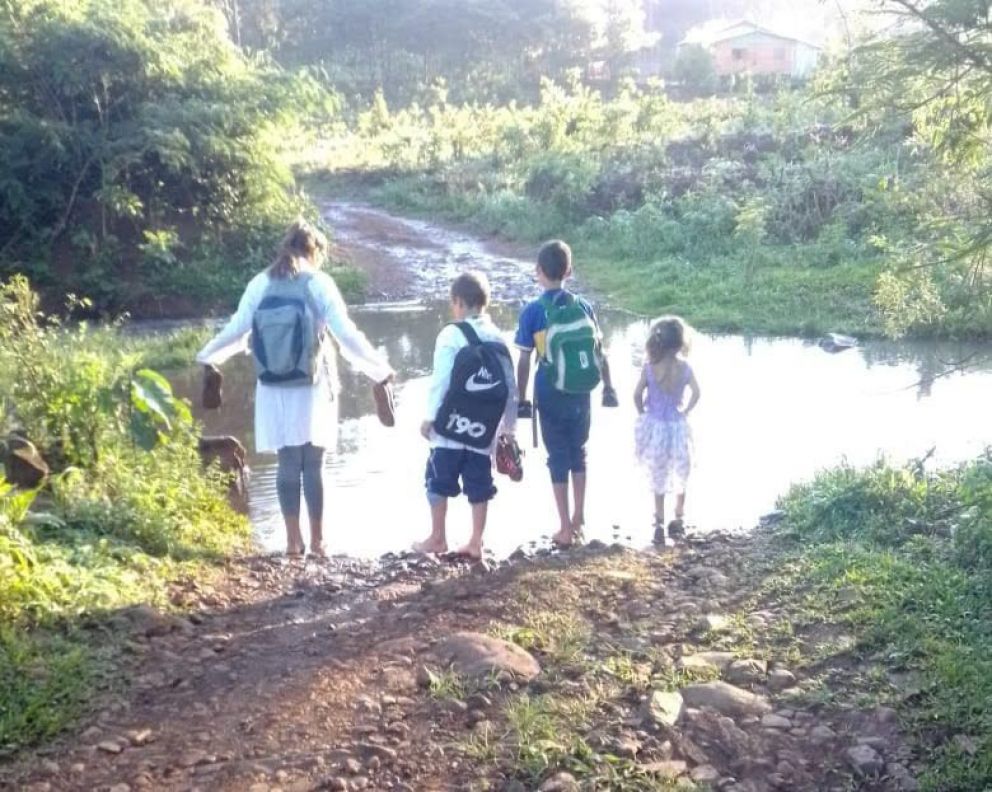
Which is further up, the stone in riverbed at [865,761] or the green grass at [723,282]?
the green grass at [723,282]

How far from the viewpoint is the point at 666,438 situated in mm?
6680

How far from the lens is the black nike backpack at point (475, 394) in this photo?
219 inches

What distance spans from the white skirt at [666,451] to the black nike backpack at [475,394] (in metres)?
1.31

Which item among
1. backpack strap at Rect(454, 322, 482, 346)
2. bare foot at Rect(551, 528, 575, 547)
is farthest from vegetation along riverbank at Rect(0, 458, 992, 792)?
backpack strap at Rect(454, 322, 482, 346)

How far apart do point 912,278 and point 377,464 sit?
4183 mm

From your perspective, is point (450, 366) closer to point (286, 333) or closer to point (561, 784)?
point (286, 333)

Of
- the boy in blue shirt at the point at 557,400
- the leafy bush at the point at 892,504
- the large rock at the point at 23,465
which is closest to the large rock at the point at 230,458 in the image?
the large rock at the point at 23,465

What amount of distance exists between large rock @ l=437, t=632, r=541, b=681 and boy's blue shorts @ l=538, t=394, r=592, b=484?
2.04 m

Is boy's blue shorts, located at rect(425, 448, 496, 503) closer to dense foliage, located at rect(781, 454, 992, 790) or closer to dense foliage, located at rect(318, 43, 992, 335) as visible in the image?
dense foliage, located at rect(781, 454, 992, 790)

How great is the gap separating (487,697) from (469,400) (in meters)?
2.04

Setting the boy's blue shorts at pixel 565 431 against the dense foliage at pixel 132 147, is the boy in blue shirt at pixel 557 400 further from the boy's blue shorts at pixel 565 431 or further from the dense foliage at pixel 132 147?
the dense foliage at pixel 132 147

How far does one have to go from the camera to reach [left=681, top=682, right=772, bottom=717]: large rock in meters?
3.95

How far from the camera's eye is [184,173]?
644 inches

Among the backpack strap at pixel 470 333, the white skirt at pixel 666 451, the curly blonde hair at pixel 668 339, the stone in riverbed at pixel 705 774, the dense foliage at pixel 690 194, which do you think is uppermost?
the dense foliage at pixel 690 194
